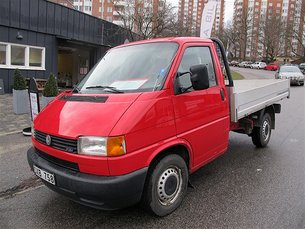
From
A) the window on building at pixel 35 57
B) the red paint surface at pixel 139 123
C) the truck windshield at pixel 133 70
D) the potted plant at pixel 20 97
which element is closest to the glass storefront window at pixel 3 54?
the window on building at pixel 35 57

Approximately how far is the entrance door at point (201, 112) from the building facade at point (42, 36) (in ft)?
40.5

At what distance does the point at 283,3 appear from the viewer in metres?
121

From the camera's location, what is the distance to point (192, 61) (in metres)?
4.30

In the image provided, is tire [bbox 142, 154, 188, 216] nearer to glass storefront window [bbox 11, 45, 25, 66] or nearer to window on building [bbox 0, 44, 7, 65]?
window on building [bbox 0, 44, 7, 65]

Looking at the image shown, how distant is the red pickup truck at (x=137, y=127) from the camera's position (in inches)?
126

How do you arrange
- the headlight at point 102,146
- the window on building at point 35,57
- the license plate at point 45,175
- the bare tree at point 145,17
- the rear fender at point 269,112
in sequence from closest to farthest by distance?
the headlight at point 102,146
the license plate at point 45,175
the rear fender at point 269,112
the window on building at point 35,57
the bare tree at point 145,17

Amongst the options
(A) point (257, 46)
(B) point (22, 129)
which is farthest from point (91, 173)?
(A) point (257, 46)

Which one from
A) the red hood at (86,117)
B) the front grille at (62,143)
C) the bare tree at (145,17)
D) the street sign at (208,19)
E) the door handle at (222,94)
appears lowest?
the front grille at (62,143)

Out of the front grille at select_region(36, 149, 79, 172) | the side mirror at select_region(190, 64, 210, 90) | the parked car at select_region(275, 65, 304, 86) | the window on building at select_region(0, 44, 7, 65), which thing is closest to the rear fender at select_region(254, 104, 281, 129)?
the side mirror at select_region(190, 64, 210, 90)

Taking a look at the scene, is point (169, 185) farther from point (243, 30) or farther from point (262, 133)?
point (243, 30)

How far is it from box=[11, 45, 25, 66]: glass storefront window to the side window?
12.6 metres

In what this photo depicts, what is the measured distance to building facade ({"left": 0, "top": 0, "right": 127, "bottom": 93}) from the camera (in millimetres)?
14406

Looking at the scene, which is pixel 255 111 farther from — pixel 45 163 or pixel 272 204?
pixel 45 163

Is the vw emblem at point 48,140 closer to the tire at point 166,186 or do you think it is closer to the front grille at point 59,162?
the front grille at point 59,162
